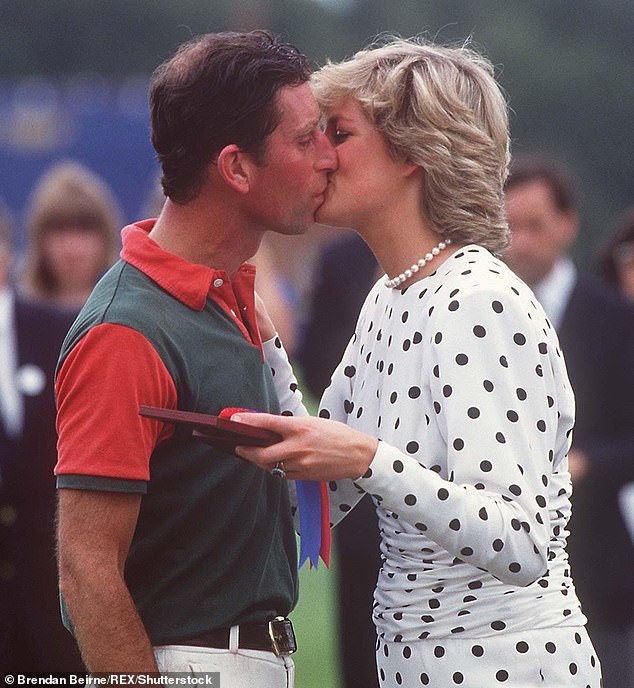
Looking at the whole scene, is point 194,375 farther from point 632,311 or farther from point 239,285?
point 632,311

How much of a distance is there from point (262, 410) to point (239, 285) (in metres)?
0.36

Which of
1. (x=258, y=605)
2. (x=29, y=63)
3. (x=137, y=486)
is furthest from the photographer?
(x=29, y=63)

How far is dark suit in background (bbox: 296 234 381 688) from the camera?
6277mm

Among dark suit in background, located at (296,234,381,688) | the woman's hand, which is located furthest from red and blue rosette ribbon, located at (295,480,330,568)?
dark suit in background, located at (296,234,381,688)

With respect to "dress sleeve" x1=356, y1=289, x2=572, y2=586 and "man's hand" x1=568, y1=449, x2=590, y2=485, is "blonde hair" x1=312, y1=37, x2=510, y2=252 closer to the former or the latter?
"dress sleeve" x1=356, y1=289, x2=572, y2=586

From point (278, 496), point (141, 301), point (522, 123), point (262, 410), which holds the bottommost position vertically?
point (278, 496)

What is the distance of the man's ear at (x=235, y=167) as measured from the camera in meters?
3.55

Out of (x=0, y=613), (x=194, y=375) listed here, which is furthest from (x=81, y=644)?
(x=0, y=613)

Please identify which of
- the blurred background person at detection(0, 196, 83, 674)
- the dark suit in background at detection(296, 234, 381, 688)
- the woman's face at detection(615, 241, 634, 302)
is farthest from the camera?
the woman's face at detection(615, 241, 634, 302)

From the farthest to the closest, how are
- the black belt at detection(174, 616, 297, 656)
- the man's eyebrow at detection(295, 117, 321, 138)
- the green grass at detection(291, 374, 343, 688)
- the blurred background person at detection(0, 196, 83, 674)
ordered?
1. the green grass at detection(291, 374, 343, 688)
2. the blurred background person at detection(0, 196, 83, 674)
3. the man's eyebrow at detection(295, 117, 321, 138)
4. the black belt at detection(174, 616, 297, 656)

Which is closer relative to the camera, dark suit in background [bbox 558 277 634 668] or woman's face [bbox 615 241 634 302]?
dark suit in background [bbox 558 277 634 668]

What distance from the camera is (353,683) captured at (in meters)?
6.57

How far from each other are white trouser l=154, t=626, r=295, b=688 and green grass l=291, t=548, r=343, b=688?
12.6 feet

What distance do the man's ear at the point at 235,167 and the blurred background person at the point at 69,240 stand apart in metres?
3.70
